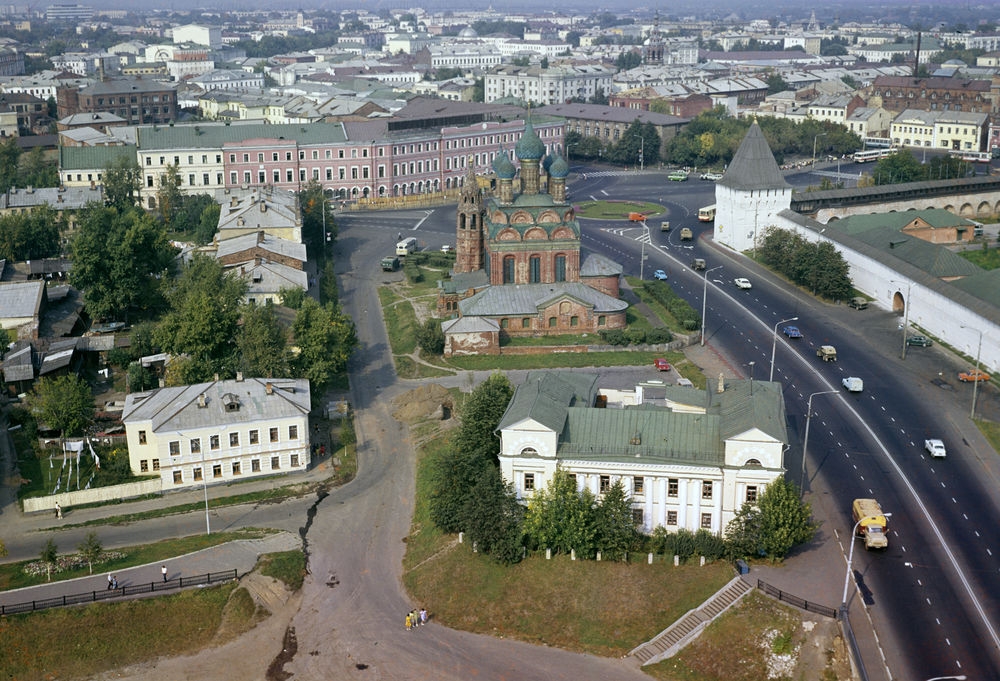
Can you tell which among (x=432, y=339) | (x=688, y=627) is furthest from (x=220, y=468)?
(x=688, y=627)

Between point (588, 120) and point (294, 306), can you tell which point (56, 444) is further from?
point (588, 120)

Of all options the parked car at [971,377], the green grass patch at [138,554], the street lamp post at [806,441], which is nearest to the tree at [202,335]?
the green grass patch at [138,554]

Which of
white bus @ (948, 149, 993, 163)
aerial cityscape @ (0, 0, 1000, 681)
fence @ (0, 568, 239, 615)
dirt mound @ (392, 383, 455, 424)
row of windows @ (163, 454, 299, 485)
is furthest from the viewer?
white bus @ (948, 149, 993, 163)

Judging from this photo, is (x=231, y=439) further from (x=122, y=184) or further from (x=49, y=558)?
(x=122, y=184)

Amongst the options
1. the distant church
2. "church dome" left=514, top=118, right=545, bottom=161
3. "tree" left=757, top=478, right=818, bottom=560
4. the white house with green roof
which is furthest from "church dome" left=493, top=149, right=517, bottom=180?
"tree" left=757, top=478, right=818, bottom=560

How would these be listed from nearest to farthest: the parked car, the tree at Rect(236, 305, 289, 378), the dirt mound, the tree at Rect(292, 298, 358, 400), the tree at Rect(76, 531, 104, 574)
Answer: the tree at Rect(76, 531, 104, 574) < the tree at Rect(236, 305, 289, 378) < the tree at Rect(292, 298, 358, 400) < the dirt mound < the parked car

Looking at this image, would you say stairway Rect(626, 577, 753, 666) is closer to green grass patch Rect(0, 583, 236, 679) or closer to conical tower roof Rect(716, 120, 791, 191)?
green grass patch Rect(0, 583, 236, 679)

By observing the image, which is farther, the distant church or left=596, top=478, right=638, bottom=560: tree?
the distant church

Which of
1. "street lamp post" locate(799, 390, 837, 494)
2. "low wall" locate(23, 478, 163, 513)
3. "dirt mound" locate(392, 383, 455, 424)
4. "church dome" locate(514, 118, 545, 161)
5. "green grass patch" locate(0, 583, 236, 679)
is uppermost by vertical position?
"church dome" locate(514, 118, 545, 161)
